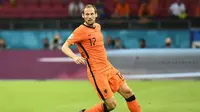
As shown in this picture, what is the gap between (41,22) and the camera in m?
20.2

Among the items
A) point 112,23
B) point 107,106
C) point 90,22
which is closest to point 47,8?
point 112,23

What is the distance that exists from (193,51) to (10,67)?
6.15 meters

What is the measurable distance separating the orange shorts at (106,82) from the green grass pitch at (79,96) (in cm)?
218

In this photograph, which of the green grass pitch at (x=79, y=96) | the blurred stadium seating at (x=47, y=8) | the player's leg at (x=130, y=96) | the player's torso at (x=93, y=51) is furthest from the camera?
the blurred stadium seating at (x=47, y=8)

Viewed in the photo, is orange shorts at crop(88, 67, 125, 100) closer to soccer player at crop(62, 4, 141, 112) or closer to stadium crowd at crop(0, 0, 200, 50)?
soccer player at crop(62, 4, 141, 112)

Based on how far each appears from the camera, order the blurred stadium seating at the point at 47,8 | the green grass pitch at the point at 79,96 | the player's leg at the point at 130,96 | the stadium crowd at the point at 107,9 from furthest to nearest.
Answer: the blurred stadium seating at the point at 47,8 < the stadium crowd at the point at 107,9 < the green grass pitch at the point at 79,96 < the player's leg at the point at 130,96

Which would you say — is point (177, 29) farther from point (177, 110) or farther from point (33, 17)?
point (177, 110)

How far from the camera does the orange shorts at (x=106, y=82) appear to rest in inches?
263

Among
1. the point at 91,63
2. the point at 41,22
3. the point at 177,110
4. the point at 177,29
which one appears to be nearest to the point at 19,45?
the point at 41,22

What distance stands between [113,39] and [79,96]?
8.28 m

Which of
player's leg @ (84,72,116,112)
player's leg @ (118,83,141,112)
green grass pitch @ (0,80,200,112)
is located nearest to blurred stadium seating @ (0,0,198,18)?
green grass pitch @ (0,80,200,112)

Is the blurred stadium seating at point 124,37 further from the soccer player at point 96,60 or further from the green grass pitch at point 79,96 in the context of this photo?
the soccer player at point 96,60

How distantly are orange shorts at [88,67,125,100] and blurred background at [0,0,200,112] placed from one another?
5323 mm

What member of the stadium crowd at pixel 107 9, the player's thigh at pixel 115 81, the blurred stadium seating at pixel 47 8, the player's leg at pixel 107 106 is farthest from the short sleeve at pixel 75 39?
the blurred stadium seating at pixel 47 8
